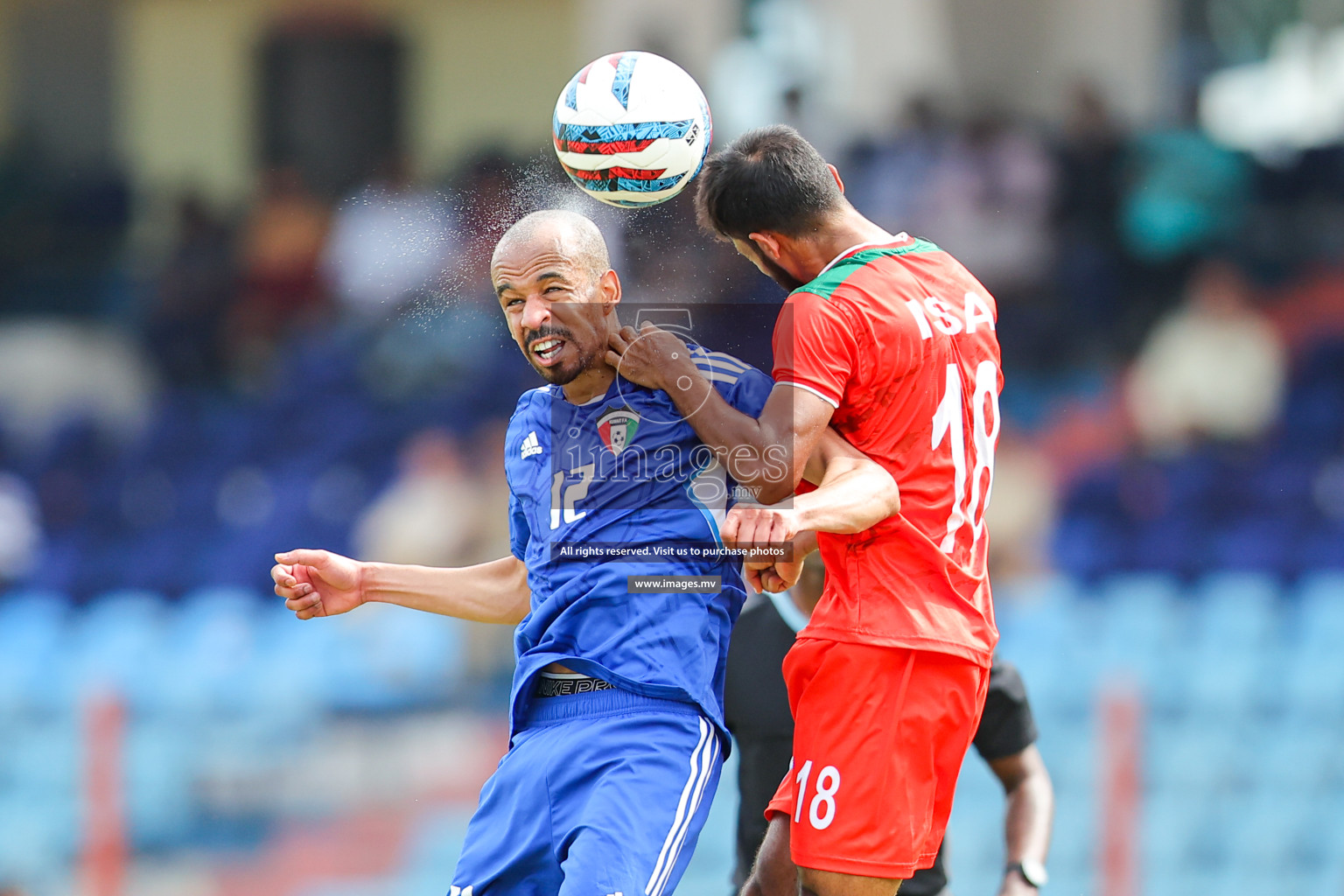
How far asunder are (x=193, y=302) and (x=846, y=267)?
35.4ft

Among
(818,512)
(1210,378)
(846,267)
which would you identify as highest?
(846,267)

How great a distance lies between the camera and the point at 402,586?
4008 mm

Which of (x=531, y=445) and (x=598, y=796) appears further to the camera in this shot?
(x=531, y=445)

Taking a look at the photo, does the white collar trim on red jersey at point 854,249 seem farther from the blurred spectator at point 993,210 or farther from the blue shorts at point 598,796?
the blurred spectator at point 993,210

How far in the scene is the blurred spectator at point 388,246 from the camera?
4.57 m

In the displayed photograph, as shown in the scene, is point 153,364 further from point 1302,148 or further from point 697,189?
point 697,189

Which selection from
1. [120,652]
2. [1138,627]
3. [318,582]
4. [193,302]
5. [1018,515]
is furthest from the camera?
[193,302]

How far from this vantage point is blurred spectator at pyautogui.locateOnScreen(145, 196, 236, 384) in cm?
1342

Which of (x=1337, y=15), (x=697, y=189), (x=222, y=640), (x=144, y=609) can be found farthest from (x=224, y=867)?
(x=1337, y=15)

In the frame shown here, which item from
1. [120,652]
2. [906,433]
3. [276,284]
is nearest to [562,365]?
[906,433]

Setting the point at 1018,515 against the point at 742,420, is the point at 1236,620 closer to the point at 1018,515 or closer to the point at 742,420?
the point at 1018,515

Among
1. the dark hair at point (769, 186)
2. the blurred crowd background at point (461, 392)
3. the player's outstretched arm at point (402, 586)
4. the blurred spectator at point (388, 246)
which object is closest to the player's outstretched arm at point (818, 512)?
the dark hair at point (769, 186)

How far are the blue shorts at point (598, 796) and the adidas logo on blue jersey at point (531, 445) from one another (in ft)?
1.91

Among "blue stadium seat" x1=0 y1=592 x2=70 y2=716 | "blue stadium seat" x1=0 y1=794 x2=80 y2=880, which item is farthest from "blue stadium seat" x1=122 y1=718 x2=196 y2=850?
"blue stadium seat" x1=0 y1=592 x2=70 y2=716
